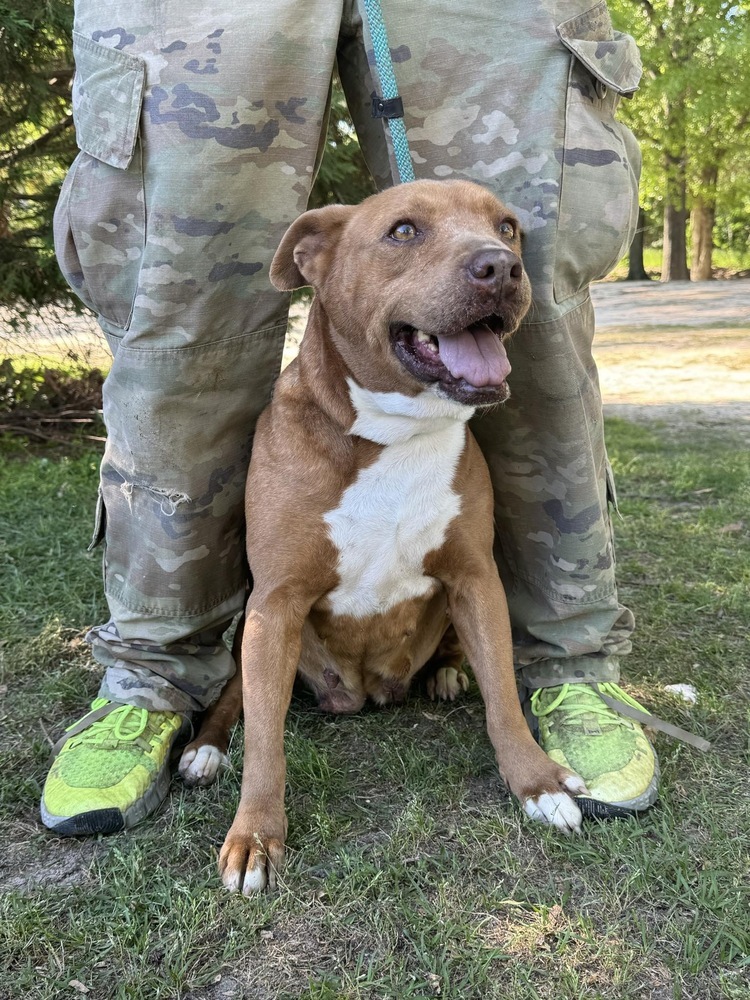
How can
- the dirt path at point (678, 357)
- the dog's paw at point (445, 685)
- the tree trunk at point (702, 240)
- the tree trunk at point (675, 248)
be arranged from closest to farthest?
the dog's paw at point (445, 685) → the dirt path at point (678, 357) → the tree trunk at point (675, 248) → the tree trunk at point (702, 240)

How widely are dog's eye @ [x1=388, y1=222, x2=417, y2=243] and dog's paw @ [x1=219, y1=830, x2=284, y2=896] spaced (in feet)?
5.14

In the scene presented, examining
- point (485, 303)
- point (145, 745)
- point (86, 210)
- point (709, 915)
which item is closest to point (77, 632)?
point (145, 745)

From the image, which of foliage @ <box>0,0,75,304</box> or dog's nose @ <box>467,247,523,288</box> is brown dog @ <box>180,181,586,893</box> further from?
foliage @ <box>0,0,75,304</box>

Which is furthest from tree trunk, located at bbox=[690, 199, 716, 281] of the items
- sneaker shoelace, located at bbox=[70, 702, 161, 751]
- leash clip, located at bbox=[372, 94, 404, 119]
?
A: sneaker shoelace, located at bbox=[70, 702, 161, 751]

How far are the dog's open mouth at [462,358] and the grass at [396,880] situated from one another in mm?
1078

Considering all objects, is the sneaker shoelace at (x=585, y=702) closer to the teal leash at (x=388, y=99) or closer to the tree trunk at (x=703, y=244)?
the teal leash at (x=388, y=99)

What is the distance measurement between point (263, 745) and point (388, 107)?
1.71m

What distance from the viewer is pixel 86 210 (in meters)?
2.36

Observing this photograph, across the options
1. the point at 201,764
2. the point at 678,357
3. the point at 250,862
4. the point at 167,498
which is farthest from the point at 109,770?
the point at 678,357

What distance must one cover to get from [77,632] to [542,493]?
1.91 m

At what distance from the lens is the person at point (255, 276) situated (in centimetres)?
225

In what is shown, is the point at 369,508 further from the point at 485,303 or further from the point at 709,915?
the point at 709,915

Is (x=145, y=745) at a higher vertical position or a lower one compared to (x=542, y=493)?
lower

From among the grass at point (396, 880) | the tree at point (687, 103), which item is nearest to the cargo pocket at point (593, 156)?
the grass at point (396, 880)
